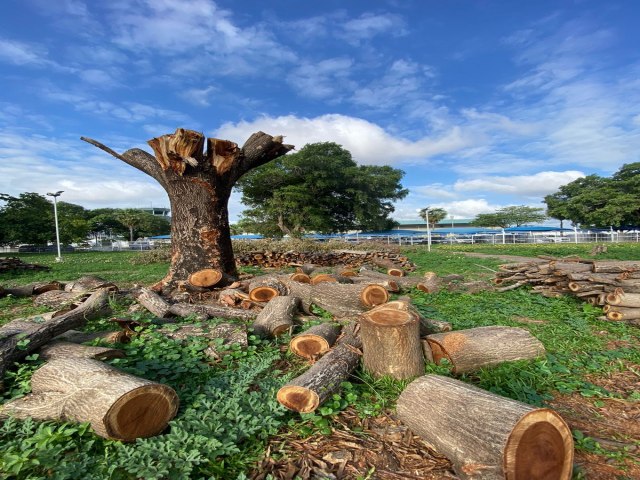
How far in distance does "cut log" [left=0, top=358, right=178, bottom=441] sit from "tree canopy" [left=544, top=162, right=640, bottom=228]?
165 ft

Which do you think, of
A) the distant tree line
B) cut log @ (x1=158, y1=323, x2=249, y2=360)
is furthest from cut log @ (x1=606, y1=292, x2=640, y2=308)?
the distant tree line

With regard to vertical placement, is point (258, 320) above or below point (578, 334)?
above

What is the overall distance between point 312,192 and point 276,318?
26.7 m

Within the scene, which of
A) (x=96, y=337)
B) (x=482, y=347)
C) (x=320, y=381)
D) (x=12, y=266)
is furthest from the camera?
(x=12, y=266)

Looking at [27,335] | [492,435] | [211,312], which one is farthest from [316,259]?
[492,435]

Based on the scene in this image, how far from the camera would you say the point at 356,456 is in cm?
244

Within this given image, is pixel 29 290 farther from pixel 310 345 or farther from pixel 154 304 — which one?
pixel 310 345

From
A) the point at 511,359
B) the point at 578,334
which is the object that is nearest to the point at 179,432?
the point at 511,359

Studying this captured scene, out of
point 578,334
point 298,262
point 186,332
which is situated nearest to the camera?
point 186,332

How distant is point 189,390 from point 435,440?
A: 2032mm

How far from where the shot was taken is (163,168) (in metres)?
7.22

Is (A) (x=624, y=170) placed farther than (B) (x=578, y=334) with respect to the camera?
Yes

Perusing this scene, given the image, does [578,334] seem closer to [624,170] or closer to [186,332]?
[186,332]

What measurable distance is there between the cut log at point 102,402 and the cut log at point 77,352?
0.38 metres
